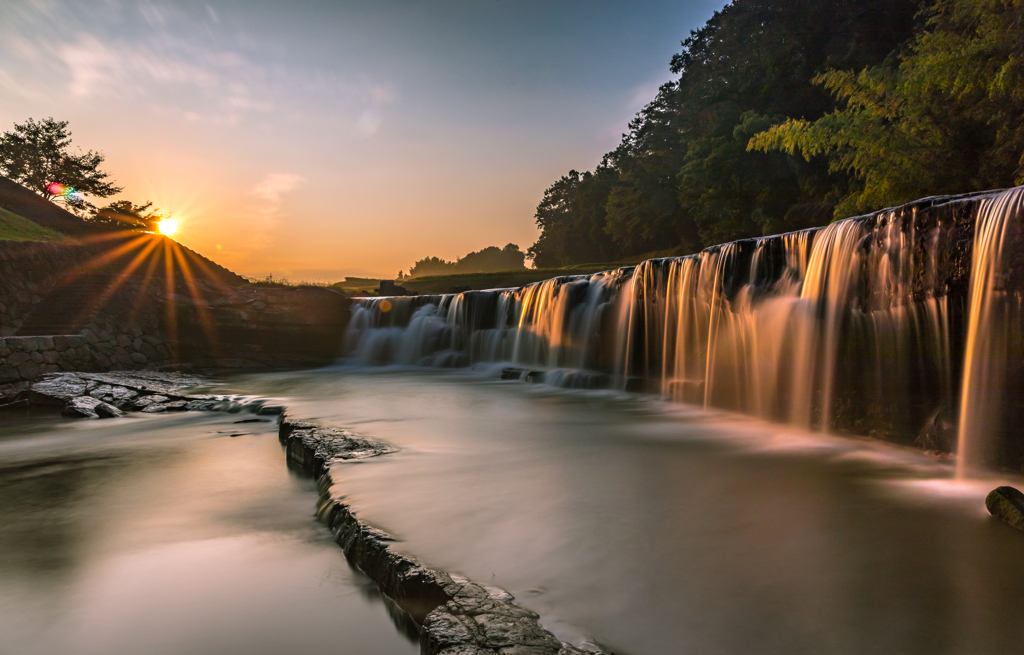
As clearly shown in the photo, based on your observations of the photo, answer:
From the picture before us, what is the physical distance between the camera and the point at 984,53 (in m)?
12.6

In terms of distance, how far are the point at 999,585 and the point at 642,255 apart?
1923 inches

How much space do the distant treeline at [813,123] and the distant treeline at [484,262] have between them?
8702 centimetres

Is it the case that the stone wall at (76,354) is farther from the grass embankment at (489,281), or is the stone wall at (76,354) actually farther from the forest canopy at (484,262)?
the forest canopy at (484,262)

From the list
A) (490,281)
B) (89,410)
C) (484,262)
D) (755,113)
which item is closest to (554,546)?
A: (89,410)

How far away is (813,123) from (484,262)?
141m

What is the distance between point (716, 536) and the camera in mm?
3604

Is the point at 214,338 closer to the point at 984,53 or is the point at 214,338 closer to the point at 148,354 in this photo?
the point at 148,354

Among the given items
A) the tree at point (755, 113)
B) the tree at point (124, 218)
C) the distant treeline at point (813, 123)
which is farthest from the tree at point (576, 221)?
the tree at point (124, 218)

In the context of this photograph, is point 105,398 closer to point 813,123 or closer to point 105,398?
point 105,398

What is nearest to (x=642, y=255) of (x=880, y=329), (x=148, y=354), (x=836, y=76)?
(x=836, y=76)

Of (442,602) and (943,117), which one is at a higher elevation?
(943,117)

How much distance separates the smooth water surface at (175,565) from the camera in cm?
271

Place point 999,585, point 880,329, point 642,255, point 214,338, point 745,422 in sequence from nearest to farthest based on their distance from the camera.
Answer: point 999,585 → point 880,329 → point 745,422 → point 214,338 → point 642,255

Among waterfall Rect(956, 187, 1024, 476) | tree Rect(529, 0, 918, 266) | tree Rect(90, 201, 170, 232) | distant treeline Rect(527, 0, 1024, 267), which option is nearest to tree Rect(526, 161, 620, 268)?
distant treeline Rect(527, 0, 1024, 267)
